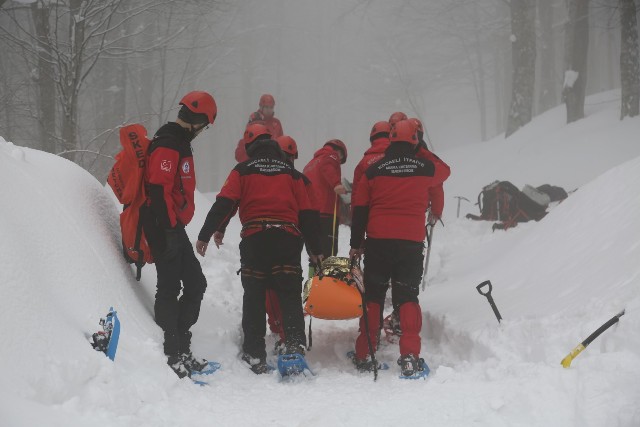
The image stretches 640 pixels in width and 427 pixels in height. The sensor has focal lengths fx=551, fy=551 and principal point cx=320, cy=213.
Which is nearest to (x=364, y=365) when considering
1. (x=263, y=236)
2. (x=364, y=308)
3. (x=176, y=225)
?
(x=364, y=308)

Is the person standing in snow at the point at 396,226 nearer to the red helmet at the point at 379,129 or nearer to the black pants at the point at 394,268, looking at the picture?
the black pants at the point at 394,268

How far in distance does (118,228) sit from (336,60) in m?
38.4

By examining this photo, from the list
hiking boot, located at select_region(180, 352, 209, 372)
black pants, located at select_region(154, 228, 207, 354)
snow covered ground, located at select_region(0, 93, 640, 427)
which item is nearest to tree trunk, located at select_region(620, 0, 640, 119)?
snow covered ground, located at select_region(0, 93, 640, 427)

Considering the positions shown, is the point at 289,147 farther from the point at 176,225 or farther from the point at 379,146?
the point at 176,225

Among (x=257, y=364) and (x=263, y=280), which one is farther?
(x=263, y=280)

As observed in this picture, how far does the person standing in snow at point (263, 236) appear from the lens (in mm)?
4703

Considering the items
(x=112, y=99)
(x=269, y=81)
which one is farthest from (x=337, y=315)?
(x=269, y=81)

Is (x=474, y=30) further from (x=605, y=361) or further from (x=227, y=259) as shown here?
(x=605, y=361)

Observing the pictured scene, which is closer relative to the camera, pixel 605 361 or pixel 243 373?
pixel 605 361

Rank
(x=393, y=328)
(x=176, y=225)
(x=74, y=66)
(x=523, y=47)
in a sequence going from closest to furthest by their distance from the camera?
1. (x=176, y=225)
2. (x=393, y=328)
3. (x=74, y=66)
4. (x=523, y=47)

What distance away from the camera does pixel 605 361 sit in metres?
3.04

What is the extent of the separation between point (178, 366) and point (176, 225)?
1037 mm

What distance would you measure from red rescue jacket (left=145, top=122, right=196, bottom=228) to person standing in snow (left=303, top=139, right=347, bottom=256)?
2175mm

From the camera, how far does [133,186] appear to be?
4117 millimetres
